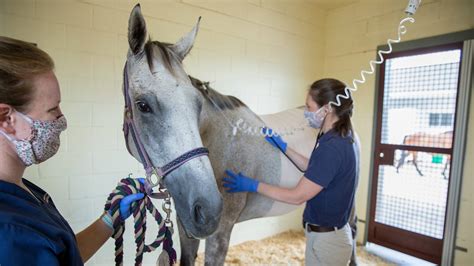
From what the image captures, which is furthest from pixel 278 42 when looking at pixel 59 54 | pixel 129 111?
pixel 129 111

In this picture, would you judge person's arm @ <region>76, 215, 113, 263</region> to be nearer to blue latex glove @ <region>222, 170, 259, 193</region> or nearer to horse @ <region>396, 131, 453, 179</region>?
blue latex glove @ <region>222, 170, 259, 193</region>

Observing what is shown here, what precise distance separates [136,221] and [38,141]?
1.38ft

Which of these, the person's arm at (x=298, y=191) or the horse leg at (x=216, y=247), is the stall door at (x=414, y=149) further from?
the horse leg at (x=216, y=247)

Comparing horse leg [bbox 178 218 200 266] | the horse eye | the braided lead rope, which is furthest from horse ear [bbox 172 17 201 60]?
horse leg [bbox 178 218 200 266]

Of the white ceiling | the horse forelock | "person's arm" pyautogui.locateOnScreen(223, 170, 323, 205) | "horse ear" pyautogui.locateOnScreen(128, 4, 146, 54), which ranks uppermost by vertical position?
the white ceiling

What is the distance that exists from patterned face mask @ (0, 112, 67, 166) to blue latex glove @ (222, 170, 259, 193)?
0.85 metres

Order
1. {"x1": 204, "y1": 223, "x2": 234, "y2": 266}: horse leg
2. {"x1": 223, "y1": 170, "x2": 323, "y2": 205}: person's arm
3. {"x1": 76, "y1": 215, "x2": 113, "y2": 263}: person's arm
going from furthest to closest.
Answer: {"x1": 204, "y1": 223, "x2": 234, "y2": 266}: horse leg → {"x1": 223, "y1": 170, "x2": 323, "y2": 205}: person's arm → {"x1": 76, "y1": 215, "x2": 113, "y2": 263}: person's arm

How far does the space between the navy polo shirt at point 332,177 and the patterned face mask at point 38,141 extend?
0.99 meters

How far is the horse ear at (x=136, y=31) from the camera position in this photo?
3.17 feet

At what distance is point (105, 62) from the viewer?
6.57 ft

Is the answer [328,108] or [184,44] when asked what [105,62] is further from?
[328,108]

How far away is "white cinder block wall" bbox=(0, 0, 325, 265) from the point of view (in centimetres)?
181

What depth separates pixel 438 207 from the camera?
8.34ft

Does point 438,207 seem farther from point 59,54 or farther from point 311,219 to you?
point 59,54
